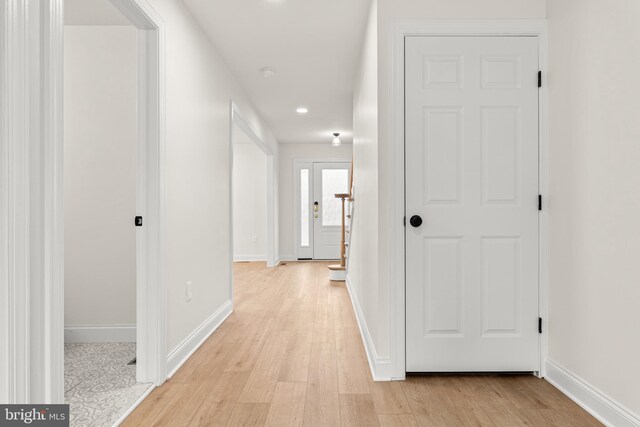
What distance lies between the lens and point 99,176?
9.81ft

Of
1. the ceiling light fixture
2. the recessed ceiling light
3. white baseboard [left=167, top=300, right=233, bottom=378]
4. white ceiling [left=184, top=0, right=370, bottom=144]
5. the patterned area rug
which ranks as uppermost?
white ceiling [left=184, top=0, right=370, bottom=144]

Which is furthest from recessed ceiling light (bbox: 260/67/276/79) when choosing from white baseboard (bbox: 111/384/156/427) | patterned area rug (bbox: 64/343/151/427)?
white baseboard (bbox: 111/384/156/427)

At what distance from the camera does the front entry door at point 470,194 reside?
227 cm

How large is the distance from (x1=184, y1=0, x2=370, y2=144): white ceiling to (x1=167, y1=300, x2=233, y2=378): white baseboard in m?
2.22

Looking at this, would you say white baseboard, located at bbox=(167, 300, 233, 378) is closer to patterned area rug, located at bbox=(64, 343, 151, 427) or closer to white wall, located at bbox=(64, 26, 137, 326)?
patterned area rug, located at bbox=(64, 343, 151, 427)

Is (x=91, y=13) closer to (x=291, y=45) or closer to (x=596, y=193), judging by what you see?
(x=291, y=45)

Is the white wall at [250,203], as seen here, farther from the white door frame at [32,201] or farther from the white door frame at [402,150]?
the white door frame at [32,201]

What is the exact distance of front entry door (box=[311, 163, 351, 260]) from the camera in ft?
25.9

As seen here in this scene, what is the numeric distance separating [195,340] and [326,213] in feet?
17.4

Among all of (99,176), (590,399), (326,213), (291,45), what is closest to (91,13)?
(99,176)

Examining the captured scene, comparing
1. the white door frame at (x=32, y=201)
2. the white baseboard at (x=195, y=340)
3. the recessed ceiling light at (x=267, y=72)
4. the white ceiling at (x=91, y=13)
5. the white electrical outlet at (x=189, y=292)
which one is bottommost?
the white baseboard at (x=195, y=340)

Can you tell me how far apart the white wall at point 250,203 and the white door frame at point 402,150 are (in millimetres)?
5841

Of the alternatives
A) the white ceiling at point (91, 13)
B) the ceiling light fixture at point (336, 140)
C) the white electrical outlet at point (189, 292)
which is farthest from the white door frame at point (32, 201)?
the ceiling light fixture at point (336, 140)

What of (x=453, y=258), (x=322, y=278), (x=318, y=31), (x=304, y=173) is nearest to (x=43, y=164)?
(x=453, y=258)
